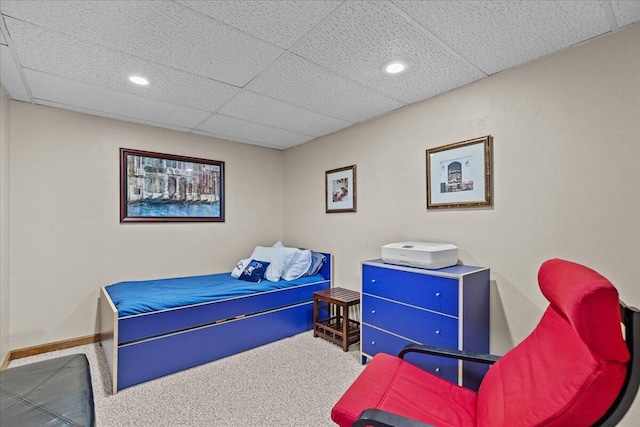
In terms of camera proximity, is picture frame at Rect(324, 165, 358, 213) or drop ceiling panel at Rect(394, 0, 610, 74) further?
picture frame at Rect(324, 165, 358, 213)

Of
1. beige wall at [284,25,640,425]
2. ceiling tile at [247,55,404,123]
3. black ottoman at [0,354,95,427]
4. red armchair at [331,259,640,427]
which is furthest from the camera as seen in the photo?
ceiling tile at [247,55,404,123]

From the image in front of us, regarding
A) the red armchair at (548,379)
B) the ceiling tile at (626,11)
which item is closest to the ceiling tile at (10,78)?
the red armchair at (548,379)

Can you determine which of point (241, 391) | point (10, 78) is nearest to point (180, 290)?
point (241, 391)

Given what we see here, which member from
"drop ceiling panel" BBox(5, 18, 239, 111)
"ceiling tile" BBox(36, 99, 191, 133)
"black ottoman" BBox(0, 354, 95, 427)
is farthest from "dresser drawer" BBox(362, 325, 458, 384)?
"ceiling tile" BBox(36, 99, 191, 133)

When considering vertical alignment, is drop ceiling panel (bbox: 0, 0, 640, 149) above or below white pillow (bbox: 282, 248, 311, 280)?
above

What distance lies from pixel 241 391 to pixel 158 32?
8.18ft

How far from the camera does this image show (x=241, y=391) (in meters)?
2.28

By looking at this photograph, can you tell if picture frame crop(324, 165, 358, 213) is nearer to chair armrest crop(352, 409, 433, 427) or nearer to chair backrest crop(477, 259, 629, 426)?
chair backrest crop(477, 259, 629, 426)

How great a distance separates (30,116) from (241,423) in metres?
3.31

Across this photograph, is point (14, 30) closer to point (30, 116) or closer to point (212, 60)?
point (212, 60)

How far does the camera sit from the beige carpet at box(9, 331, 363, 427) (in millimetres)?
1979

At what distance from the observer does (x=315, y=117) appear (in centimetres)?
320

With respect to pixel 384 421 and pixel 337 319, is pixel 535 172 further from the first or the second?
pixel 337 319

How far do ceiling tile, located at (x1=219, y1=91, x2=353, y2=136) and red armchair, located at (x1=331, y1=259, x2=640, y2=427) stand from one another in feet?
7.61
